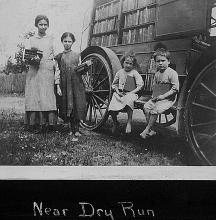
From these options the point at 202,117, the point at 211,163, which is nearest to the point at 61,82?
the point at 202,117

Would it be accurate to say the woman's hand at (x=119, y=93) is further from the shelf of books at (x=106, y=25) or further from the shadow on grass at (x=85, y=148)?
the shelf of books at (x=106, y=25)

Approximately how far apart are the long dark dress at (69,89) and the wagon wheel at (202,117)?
101cm

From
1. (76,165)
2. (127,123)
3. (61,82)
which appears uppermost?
(61,82)

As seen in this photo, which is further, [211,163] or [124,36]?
[124,36]

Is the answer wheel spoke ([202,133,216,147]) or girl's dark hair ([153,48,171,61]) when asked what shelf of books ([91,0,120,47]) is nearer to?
girl's dark hair ([153,48,171,61])

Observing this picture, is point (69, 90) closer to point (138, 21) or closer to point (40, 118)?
point (40, 118)

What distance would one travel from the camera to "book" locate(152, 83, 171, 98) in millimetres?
3266

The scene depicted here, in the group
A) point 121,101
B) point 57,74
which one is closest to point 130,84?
point 121,101

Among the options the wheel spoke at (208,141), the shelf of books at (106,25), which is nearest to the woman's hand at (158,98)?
the wheel spoke at (208,141)

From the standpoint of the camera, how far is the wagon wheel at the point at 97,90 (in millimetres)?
3486

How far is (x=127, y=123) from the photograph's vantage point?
133 inches

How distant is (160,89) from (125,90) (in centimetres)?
33
